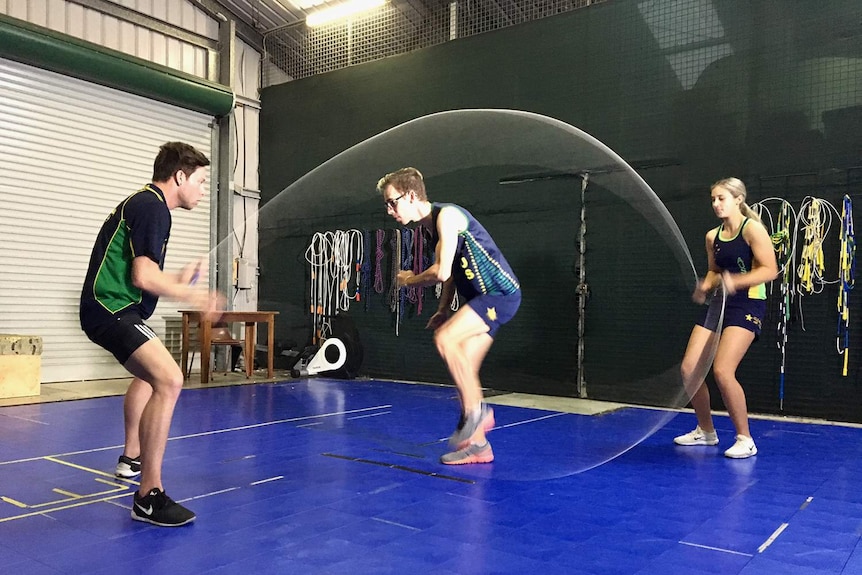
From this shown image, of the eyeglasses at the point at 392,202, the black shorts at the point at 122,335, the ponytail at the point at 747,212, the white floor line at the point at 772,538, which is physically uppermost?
the ponytail at the point at 747,212

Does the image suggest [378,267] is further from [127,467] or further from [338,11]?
[338,11]

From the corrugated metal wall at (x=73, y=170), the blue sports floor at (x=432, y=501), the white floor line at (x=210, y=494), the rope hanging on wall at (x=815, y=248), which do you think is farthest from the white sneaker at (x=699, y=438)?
the corrugated metal wall at (x=73, y=170)

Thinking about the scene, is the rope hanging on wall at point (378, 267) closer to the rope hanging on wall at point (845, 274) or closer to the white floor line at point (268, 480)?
the white floor line at point (268, 480)

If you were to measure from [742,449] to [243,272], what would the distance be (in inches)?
124

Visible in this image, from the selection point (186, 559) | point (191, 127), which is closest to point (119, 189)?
point (191, 127)

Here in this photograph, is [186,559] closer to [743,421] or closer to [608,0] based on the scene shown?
[743,421]

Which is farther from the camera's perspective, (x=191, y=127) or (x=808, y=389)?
(x=191, y=127)

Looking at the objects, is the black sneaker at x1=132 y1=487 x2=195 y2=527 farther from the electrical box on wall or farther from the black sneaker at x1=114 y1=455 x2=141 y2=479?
the electrical box on wall

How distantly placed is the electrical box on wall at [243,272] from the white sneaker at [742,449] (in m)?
2.89

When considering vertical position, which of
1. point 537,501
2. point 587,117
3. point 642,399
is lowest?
point 537,501

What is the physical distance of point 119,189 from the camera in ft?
25.1

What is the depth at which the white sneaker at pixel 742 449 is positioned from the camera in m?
3.86

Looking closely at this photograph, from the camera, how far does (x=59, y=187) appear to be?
23.4 ft

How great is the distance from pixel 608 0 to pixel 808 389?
3.86 meters
